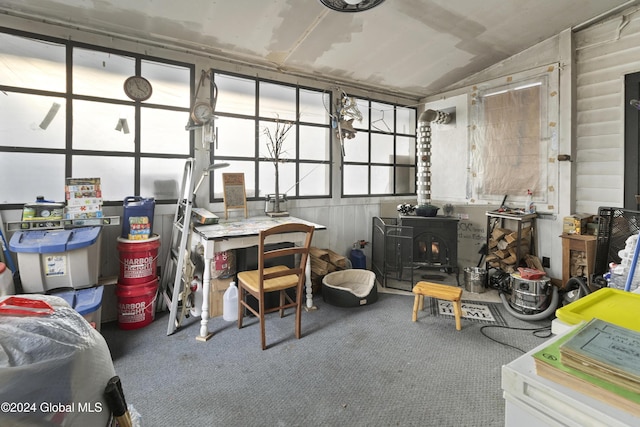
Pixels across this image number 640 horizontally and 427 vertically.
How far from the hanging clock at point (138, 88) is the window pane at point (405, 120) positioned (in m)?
3.20

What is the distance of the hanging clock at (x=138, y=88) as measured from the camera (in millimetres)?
2719

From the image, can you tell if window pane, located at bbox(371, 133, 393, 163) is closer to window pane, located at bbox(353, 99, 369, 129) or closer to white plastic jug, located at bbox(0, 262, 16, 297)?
window pane, located at bbox(353, 99, 369, 129)

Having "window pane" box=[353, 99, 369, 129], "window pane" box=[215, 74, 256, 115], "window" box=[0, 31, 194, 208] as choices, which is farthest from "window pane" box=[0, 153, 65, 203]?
"window pane" box=[353, 99, 369, 129]

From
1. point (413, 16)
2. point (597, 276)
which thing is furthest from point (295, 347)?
point (413, 16)

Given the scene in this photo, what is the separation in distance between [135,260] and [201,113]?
1.41 m

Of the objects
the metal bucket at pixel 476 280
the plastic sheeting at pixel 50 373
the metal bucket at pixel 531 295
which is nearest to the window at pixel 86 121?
the plastic sheeting at pixel 50 373

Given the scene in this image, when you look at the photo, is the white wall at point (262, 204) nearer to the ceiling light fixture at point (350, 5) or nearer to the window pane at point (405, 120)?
the window pane at point (405, 120)

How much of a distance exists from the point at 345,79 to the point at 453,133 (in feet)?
5.51

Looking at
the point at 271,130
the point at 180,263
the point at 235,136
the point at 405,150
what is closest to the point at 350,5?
the point at 271,130

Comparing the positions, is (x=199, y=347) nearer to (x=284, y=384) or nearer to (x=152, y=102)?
(x=284, y=384)

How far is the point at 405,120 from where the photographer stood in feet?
15.3

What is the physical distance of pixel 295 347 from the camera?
7.43 ft

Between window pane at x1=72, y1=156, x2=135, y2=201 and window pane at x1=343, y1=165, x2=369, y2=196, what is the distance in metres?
2.43

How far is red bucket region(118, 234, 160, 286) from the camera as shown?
249cm
